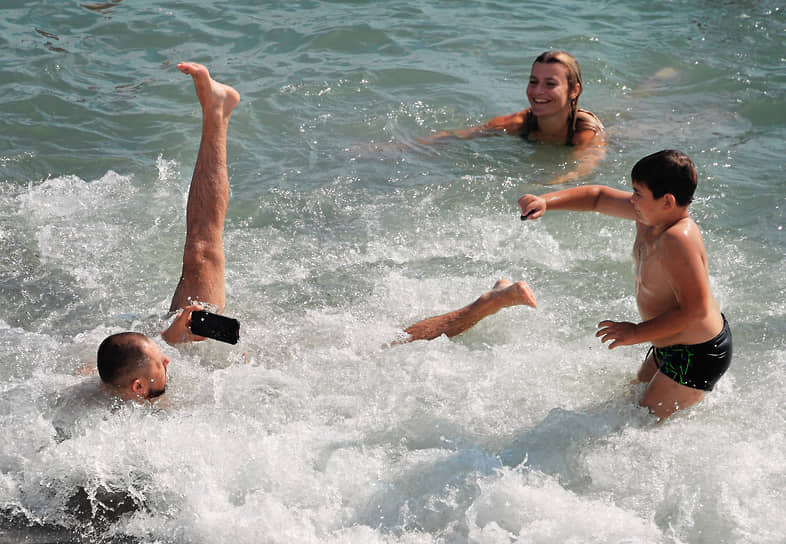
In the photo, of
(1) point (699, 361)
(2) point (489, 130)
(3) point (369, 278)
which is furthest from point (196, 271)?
(2) point (489, 130)

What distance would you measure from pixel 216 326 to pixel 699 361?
2466 millimetres

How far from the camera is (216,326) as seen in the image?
14.5 feet

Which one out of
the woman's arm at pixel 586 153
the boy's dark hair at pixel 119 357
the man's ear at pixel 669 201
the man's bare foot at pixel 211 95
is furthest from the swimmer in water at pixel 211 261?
the woman's arm at pixel 586 153

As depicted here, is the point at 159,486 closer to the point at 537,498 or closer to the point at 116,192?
the point at 537,498

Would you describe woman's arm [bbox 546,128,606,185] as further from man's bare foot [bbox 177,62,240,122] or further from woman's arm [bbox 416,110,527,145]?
man's bare foot [bbox 177,62,240,122]

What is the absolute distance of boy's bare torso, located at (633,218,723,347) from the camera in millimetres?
3775

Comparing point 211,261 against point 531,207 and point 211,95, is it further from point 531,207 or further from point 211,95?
point 531,207

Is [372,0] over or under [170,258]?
over

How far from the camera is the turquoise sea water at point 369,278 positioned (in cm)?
379

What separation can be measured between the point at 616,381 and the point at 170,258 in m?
3.30

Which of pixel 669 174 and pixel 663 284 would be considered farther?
pixel 663 284

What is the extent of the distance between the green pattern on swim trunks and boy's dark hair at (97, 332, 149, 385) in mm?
2625

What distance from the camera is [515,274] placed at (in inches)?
230

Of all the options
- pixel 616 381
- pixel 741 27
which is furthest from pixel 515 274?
pixel 741 27
